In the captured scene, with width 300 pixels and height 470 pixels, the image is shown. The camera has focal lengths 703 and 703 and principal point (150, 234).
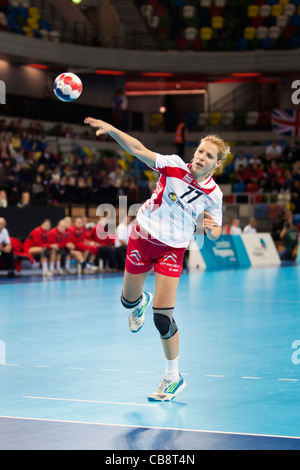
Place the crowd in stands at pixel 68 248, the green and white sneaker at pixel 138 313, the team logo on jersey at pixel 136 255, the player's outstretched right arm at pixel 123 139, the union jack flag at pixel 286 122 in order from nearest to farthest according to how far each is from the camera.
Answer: the player's outstretched right arm at pixel 123 139 < the team logo on jersey at pixel 136 255 < the green and white sneaker at pixel 138 313 < the crowd in stands at pixel 68 248 < the union jack flag at pixel 286 122

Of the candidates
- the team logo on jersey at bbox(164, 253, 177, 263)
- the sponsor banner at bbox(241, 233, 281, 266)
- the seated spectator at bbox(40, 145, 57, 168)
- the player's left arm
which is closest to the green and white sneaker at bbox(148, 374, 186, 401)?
the team logo on jersey at bbox(164, 253, 177, 263)

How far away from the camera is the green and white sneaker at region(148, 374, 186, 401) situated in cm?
583

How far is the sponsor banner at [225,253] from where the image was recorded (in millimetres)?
23594

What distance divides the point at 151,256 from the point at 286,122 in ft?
104

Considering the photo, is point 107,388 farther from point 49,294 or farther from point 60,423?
point 49,294

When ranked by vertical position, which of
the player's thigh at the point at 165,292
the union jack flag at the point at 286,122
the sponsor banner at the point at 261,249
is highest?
the union jack flag at the point at 286,122

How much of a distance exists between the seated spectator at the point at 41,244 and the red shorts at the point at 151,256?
1331cm

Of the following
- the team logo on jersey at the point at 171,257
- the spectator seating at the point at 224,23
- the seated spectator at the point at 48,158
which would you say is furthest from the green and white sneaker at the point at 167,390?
the spectator seating at the point at 224,23

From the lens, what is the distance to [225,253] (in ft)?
79.5

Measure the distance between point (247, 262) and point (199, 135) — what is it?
14.9m

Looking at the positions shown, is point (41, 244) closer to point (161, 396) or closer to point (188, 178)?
point (188, 178)

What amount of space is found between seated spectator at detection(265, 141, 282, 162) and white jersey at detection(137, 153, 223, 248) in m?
28.7

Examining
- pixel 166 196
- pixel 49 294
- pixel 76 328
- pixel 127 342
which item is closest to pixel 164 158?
pixel 166 196

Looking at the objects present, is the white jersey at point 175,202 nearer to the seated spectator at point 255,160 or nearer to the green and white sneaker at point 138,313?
the green and white sneaker at point 138,313
